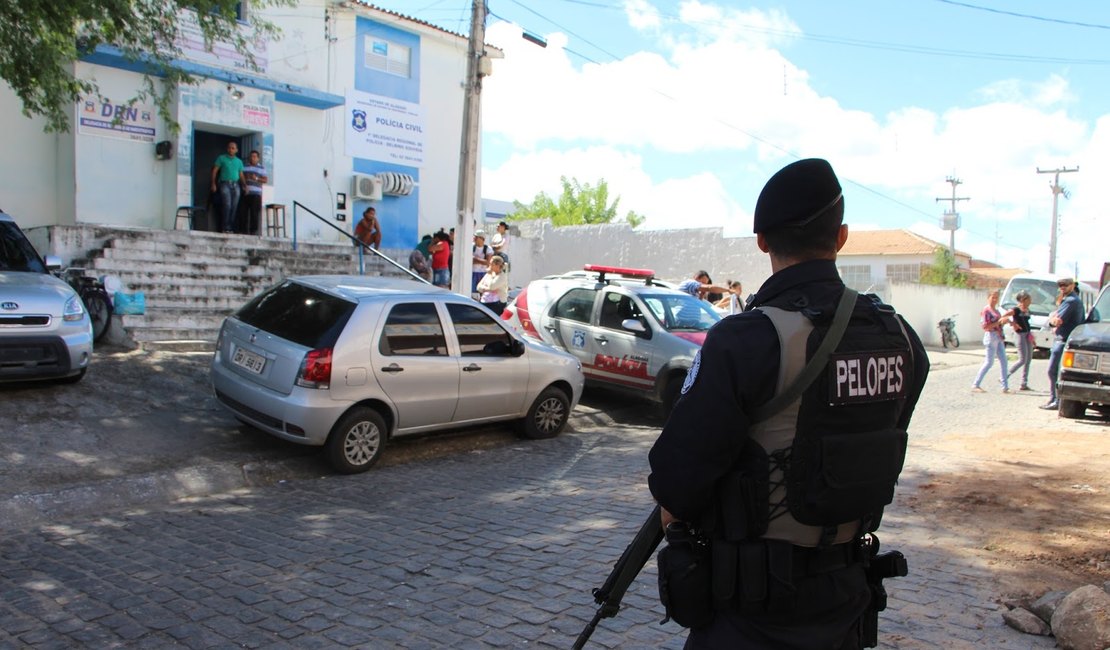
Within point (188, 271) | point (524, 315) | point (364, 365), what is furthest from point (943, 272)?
point (364, 365)

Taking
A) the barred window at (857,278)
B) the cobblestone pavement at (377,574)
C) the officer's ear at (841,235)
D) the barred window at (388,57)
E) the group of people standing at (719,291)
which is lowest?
the cobblestone pavement at (377,574)

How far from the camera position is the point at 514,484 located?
6938 millimetres

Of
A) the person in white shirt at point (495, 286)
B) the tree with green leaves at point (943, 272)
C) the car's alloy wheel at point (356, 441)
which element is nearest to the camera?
the car's alloy wheel at point (356, 441)

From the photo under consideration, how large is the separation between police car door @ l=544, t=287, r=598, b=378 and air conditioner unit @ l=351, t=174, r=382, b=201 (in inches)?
342

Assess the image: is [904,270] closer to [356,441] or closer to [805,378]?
[356,441]

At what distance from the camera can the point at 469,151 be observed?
1150 cm

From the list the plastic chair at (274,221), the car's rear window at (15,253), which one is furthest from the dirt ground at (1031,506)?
the plastic chair at (274,221)

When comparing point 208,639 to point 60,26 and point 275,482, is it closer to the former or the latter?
point 275,482

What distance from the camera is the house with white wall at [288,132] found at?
14.0 metres

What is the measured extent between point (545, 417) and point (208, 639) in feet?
17.4

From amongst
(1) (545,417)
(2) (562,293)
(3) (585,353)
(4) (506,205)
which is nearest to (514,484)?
(1) (545,417)

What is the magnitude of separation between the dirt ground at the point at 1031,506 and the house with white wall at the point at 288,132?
10913 millimetres

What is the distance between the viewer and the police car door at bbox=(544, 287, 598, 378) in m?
10.5

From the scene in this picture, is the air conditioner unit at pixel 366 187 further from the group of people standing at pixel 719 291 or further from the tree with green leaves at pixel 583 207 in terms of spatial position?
the tree with green leaves at pixel 583 207
